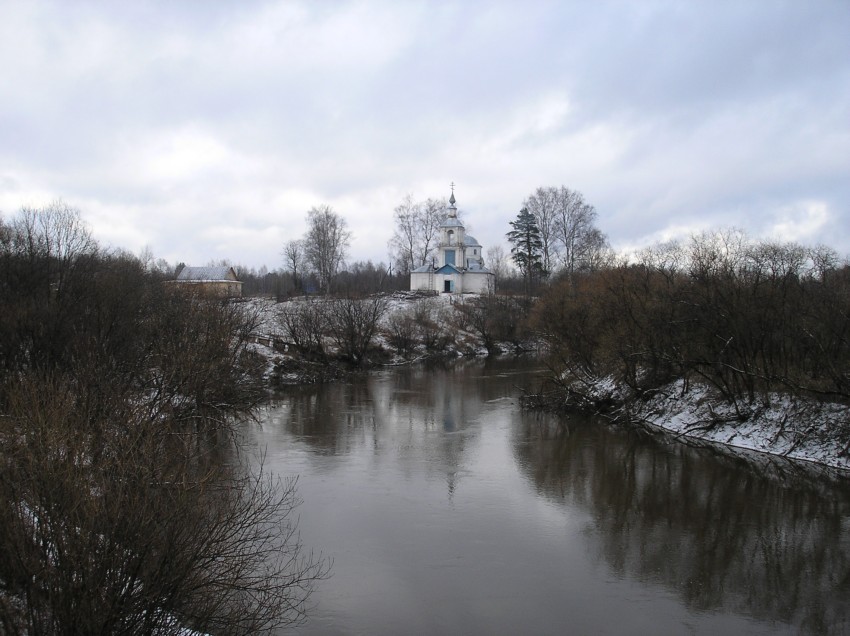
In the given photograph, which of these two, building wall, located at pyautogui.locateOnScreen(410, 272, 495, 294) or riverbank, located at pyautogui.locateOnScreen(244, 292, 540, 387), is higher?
building wall, located at pyautogui.locateOnScreen(410, 272, 495, 294)

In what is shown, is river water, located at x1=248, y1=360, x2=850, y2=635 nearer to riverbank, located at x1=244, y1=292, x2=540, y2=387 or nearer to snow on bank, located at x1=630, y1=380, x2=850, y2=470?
snow on bank, located at x1=630, y1=380, x2=850, y2=470

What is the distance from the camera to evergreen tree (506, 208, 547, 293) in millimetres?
57562

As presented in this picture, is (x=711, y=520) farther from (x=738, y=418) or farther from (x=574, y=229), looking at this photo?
(x=574, y=229)

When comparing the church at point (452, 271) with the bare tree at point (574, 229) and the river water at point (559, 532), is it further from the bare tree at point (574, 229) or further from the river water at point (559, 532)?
the river water at point (559, 532)

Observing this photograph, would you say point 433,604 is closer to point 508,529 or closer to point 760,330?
point 508,529

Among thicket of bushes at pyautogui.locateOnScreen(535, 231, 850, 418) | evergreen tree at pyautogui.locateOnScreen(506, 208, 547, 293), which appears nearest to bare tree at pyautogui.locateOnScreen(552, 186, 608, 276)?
evergreen tree at pyautogui.locateOnScreen(506, 208, 547, 293)

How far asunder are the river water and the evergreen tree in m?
38.0

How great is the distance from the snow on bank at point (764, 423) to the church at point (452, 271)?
126ft

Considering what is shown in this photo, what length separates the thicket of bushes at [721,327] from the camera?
17594mm

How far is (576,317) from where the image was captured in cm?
2622

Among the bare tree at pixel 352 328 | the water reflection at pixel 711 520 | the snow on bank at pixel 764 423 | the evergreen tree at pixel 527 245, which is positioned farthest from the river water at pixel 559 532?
the evergreen tree at pixel 527 245

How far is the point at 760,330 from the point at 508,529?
37.3 ft

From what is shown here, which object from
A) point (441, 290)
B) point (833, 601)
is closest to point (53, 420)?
point (833, 601)

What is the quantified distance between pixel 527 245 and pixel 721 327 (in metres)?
39.0
